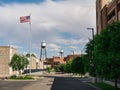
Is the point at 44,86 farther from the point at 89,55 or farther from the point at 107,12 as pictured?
the point at 107,12

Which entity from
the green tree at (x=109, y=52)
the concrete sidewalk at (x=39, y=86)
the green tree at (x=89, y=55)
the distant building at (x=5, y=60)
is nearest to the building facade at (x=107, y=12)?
the green tree at (x=89, y=55)

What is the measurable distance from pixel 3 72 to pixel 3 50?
673cm

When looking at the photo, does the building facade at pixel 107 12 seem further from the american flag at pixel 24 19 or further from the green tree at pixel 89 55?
the american flag at pixel 24 19

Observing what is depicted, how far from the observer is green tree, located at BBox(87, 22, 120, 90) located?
3238 cm

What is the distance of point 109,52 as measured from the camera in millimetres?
33344

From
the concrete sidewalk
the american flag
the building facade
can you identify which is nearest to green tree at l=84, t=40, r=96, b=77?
the building facade

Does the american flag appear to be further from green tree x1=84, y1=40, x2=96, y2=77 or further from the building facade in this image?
green tree x1=84, y1=40, x2=96, y2=77

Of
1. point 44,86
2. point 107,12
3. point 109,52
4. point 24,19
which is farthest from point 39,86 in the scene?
point 24,19

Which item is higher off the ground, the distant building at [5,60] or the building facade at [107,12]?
the building facade at [107,12]

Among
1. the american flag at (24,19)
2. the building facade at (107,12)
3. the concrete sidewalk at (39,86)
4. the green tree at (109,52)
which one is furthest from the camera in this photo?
the american flag at (24,19)

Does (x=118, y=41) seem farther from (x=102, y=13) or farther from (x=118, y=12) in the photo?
(x=102, y=13)

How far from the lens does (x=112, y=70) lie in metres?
32.8

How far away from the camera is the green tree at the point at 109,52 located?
32375mm

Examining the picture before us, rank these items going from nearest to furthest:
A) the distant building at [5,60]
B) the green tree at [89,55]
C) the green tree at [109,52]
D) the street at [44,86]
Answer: the green tree at [109,52] → the street at [44,86] → the green tree at [89,55] → the distant building at [5,60]
